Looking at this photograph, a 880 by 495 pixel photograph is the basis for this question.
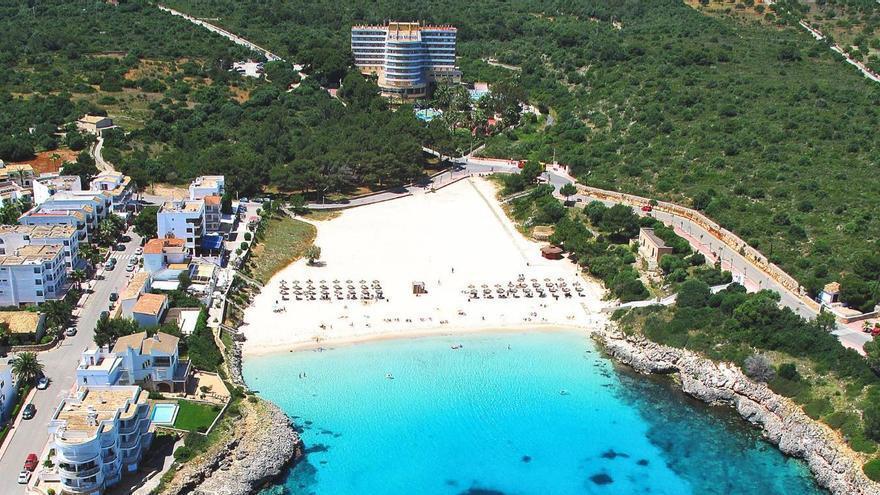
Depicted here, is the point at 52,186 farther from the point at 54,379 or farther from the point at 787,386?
the point at 787,386

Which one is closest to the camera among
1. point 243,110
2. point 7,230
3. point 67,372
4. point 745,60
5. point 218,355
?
point 67,372

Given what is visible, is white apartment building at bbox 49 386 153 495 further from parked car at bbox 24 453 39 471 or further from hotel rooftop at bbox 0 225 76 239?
hotel rooftop at bbox 0 225 76 239

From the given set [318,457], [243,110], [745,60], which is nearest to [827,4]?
[745,60]

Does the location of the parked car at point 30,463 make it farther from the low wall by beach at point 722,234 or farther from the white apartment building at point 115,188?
the low wall by beach at point 722,234

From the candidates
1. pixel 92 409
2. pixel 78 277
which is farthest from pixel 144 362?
pixel 78 277

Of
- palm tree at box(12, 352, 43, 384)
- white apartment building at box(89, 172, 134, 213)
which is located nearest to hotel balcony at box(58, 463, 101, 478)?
palm tree at box(12, 352, 43, 384)

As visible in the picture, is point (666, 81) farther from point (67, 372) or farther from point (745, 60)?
point (67, 372)
